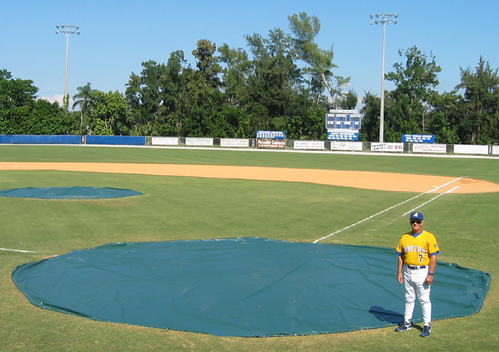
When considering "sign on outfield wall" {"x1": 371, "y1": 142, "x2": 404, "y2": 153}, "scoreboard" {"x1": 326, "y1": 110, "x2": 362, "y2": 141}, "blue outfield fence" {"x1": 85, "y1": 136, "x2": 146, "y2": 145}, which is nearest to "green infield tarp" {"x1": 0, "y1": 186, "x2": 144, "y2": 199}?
"scoreboard" {"x1": 326, "y1": 110, "x2": 362, "y2": 141}

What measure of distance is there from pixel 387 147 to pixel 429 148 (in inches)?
222

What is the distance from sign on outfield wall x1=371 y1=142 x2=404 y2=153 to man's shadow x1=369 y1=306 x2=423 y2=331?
2672 inches

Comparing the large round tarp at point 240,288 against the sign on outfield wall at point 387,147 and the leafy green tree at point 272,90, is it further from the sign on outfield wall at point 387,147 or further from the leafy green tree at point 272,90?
the leafy green tree at point 272,90

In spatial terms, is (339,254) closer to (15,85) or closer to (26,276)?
(26,276)

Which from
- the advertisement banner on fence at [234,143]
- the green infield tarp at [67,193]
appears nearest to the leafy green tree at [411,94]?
the advertisement banner on fence at [234,143]

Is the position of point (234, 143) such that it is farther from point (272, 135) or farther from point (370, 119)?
point (370, 119)

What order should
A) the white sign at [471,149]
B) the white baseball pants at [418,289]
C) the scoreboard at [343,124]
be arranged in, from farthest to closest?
the scoreboard at [343,124]
the white sign at [471,149]
the white baseball pants at [418,289]

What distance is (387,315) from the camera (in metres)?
8.52

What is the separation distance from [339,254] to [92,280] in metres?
5.52

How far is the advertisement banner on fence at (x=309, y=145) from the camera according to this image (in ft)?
255

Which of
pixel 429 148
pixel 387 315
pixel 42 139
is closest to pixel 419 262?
pixel 387 315

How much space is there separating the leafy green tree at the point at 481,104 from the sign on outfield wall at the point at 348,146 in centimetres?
2320

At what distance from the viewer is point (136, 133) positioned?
100 m

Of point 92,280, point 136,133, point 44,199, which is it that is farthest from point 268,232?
point 136,133
